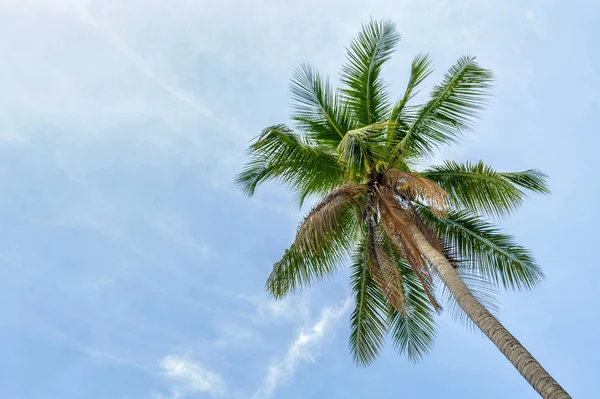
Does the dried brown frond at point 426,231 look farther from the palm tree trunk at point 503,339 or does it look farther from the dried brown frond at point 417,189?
the palm tree trunk at point 503,339

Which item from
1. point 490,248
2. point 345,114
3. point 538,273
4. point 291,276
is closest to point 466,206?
point 490,248

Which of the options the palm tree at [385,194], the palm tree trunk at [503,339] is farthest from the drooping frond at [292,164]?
the palm tree trunk at [503,339]

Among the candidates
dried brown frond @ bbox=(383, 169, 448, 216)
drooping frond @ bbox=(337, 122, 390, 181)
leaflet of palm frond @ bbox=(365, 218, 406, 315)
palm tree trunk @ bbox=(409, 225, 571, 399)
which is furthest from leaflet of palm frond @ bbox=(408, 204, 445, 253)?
palm tree trunk @ bbox=(409, 225, 571, 399)

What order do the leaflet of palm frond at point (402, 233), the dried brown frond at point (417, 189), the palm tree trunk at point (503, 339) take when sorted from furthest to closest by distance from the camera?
the leaflet of palm frond at point (402, 233), the dried brown frond at point (417, 189), the palm tree trunk at point (503, 339)

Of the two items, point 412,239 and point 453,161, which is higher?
point 453,161

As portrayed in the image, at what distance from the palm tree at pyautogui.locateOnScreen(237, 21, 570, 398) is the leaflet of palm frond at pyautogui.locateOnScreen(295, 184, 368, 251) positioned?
0.02 metres

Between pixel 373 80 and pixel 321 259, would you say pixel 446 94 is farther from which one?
pixel 321 259

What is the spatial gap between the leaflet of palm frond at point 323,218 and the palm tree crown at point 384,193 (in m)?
0.02

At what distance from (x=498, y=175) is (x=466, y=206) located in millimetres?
1026

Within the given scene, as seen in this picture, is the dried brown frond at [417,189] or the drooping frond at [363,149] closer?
the dried brown frond at [417,189]

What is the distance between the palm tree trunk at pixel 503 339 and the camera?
548cm

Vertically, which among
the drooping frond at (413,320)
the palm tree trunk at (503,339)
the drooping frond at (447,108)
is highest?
the drooping frond at (447,108)

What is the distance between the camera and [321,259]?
1078 cm

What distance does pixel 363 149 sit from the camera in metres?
9.26
